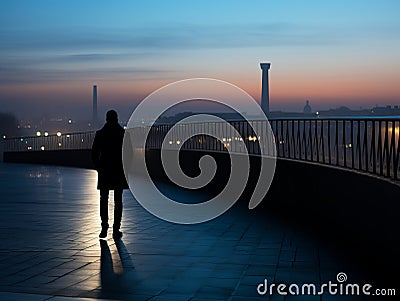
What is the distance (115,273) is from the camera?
6797mm

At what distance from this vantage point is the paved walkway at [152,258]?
606 cm

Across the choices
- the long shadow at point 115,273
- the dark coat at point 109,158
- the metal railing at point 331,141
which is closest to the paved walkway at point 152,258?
the long shadow at point 115,273

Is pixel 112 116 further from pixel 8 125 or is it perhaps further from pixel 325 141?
pixel 8 125

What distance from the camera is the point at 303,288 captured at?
6.22m

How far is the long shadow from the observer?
5.95 m

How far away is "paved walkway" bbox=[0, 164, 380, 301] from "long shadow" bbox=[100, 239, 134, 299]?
10 millimetres

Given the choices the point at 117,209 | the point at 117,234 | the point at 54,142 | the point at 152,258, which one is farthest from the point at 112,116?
the point at 54,142

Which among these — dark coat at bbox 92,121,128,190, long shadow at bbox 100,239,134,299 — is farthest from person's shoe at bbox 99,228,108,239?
dark coat at bbox 92,121,128,190

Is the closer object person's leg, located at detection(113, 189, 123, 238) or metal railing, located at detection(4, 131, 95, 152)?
person's leg, located at detection(113, 189, 123, 238)

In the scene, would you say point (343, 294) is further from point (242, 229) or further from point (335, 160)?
point (335, 160)

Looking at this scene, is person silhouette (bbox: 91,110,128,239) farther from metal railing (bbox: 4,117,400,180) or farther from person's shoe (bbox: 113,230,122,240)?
metal railing (bbox: 4,117,400,180)

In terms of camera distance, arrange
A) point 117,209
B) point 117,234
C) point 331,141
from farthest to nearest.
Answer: point 331,141
point 117,209
point 117,234

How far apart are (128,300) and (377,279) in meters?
2.73

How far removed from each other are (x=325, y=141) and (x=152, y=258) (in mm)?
5592
